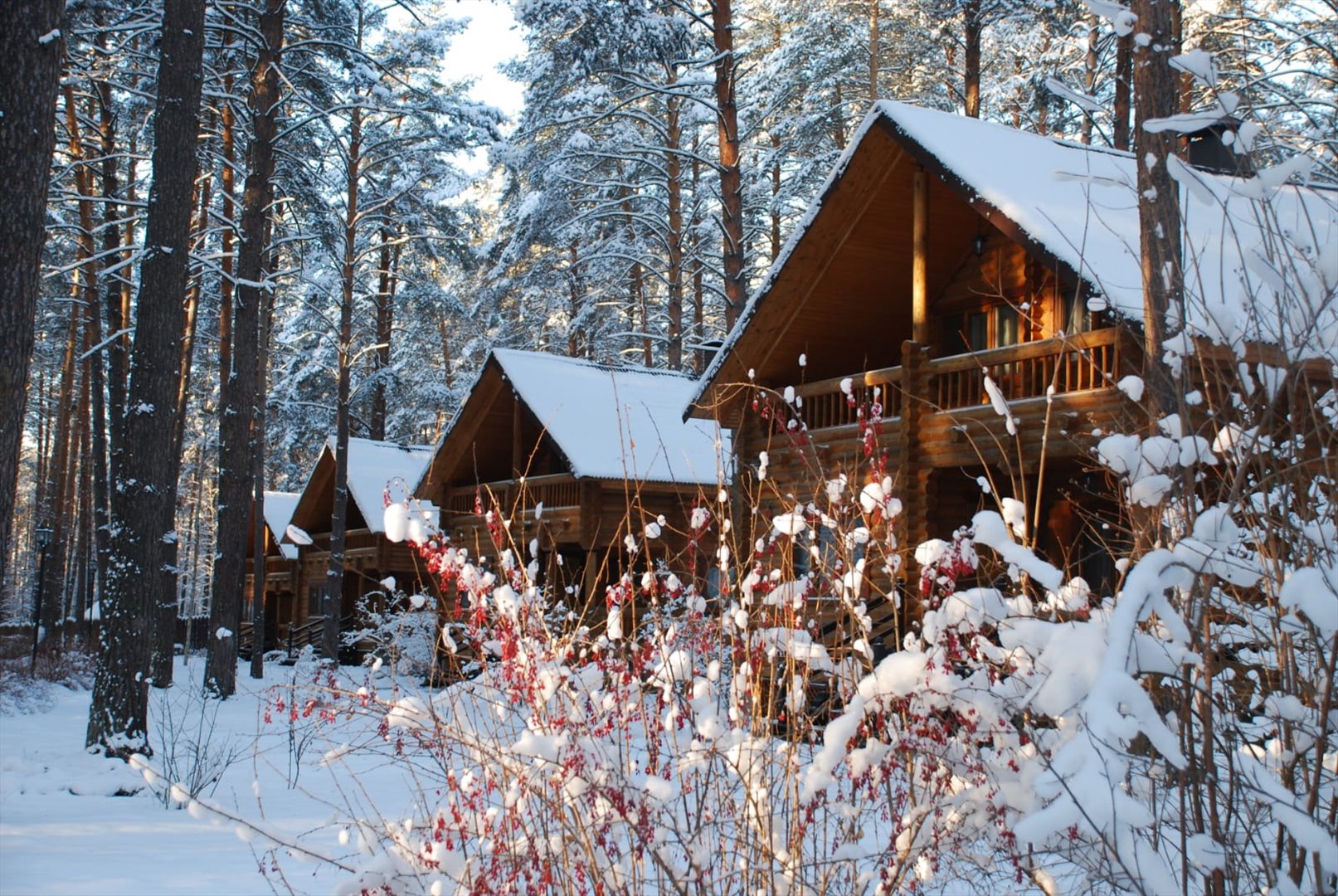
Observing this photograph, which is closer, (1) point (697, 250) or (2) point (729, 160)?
(2) point (729, 160)

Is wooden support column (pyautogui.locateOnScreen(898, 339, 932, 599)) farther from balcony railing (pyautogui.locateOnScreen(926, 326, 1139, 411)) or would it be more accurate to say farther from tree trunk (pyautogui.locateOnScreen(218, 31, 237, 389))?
tree trunk (pyautogui.locateOnScreen(218, 31, 237, 389))

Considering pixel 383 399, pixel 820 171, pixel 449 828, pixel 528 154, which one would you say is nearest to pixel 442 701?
pixel 449 828

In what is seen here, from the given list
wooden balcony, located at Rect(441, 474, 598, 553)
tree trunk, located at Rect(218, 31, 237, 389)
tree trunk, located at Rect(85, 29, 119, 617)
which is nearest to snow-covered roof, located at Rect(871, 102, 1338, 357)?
wooden balcony, located at Rect(441, 474, 598, 553)

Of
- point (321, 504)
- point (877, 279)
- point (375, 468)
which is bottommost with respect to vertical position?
point (321, 504)

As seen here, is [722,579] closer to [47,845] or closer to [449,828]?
[449,828]

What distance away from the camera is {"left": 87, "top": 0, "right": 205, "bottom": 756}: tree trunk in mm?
9773

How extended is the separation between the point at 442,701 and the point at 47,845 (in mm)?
3740

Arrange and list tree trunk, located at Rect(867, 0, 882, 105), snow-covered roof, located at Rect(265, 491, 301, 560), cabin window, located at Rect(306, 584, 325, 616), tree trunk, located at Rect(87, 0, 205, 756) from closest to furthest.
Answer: tree trunk, located at Rect(87, 0, 205, 756) < tree trunk, located at Rect(867, 0, 882, 105) < cabin window, located at Rect(306, 584, 325, 616) < snow-covered roof, located at Rect(265, 491, 301, 560)

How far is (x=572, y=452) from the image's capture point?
1888cm

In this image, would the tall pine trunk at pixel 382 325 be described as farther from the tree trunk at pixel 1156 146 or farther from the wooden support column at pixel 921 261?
the tree trunk at pixel 1156 146

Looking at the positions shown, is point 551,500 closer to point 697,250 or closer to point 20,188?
point 697,250

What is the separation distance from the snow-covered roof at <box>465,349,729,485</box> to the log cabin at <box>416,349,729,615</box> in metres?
0.03

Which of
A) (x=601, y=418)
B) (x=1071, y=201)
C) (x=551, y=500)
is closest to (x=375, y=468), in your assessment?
(x=551, y=500)

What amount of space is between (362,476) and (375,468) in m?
0.75
